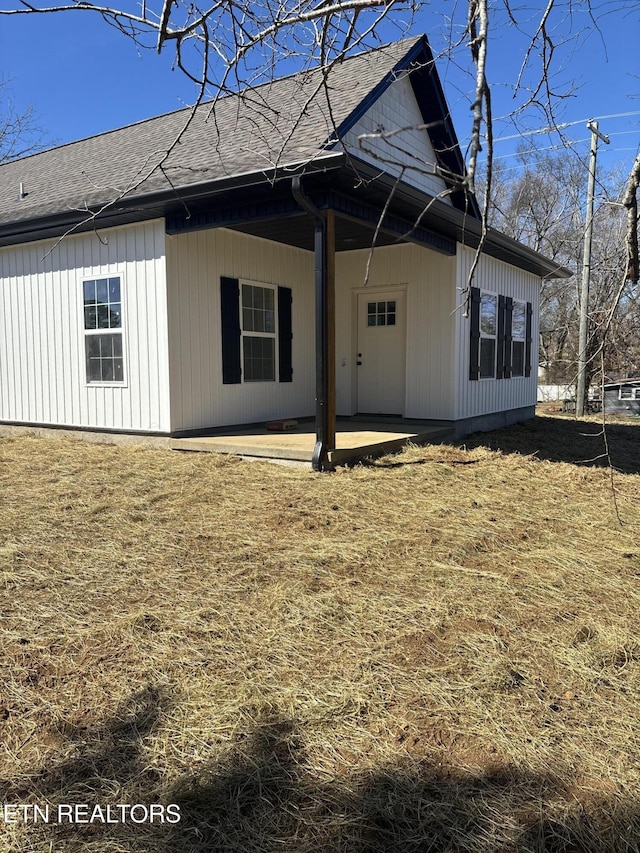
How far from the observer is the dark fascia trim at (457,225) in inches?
223

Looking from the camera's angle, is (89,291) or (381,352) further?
(381,352)

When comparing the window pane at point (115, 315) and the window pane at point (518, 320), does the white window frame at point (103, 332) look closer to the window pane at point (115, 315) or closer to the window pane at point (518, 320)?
the window pane at point (115, 315)

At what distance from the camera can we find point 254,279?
8234 mm

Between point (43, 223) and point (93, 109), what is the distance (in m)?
3.08

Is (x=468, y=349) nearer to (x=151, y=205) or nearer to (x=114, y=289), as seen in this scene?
(x=151, y=205)

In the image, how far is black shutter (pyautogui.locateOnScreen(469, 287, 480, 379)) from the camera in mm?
8914

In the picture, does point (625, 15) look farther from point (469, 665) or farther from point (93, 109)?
point (93, 109)

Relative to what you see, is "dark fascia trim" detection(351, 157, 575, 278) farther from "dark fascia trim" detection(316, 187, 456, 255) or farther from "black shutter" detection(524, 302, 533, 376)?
"black shutter" detection(524, 302, 533, 376)

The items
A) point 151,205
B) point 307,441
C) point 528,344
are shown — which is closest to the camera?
point 151,205

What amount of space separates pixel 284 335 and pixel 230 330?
4.12 feet

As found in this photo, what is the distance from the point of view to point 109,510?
4.61m

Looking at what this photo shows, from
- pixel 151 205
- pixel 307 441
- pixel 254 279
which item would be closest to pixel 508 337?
pixel 254 279

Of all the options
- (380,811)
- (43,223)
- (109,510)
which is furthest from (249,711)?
(43,223)

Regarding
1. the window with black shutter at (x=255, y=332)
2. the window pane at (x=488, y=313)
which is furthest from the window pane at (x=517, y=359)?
the window with black shutter at (x=255, y=332)
